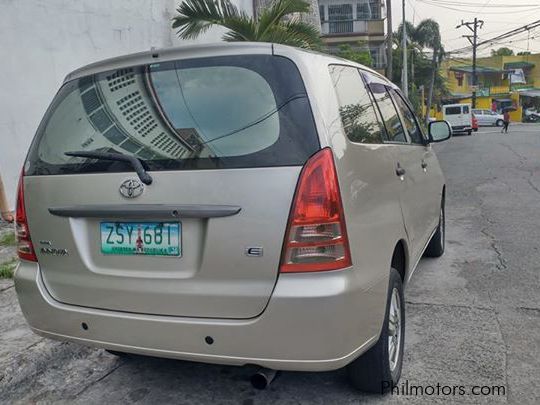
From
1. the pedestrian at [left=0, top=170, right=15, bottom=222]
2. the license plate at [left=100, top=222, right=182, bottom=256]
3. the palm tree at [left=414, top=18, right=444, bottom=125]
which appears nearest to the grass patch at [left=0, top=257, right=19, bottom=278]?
the pedestrian at [left=0, top=170, right=15, bottom=222]

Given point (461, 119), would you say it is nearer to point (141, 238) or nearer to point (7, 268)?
point (7, 268)

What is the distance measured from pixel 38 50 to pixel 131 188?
5.98m

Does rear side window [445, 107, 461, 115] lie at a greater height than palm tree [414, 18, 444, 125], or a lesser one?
lesser

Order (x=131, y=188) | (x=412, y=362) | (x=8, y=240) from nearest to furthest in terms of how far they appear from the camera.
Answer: (x=131, y=188) → (x=412, y=362) → (x=8, y=240)

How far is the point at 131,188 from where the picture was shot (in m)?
2.30

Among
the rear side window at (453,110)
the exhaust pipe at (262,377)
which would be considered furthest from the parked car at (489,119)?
the exhaust pipe at (262,377)

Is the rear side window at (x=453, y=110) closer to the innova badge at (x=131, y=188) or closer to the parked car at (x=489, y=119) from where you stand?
the parked car at (x=489, y=119)

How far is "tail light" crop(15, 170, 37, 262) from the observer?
2.61 metres

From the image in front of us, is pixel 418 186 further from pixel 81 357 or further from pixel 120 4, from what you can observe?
pixel 120 4

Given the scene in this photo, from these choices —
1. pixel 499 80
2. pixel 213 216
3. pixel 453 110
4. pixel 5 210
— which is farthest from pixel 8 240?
pixel 499 80

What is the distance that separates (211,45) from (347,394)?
190cm

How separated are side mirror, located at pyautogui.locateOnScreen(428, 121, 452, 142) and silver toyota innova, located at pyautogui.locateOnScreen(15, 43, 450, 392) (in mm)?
2266

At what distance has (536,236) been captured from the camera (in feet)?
19.3

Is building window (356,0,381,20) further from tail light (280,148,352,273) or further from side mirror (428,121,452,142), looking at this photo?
tail light (280,148,352,273)
